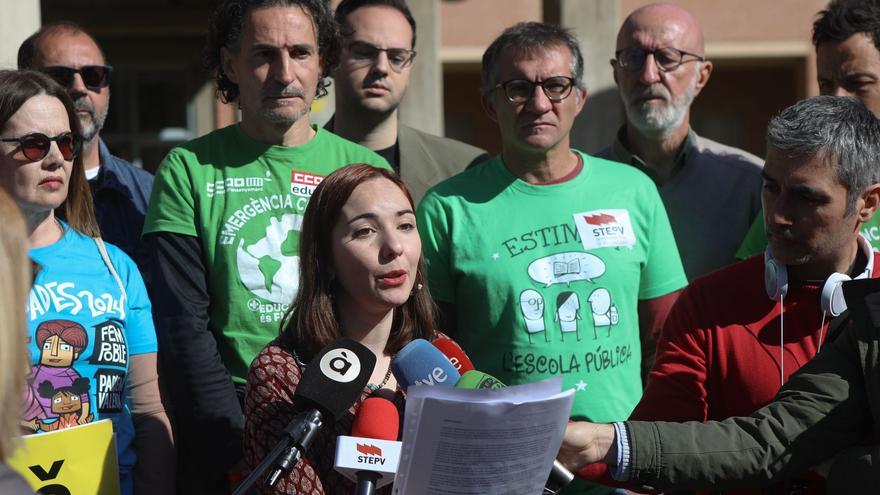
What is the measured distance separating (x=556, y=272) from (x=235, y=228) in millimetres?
1132

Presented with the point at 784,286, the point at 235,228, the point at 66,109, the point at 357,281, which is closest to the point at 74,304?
the point at 235,228

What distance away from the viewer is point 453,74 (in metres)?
15.6

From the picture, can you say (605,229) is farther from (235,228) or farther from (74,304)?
(74,304)

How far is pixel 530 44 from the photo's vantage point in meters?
4.76

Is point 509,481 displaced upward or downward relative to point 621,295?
downward

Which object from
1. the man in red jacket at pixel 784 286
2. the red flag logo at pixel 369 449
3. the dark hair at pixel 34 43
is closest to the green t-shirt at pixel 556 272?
the man in red jacket at pixel 784 286

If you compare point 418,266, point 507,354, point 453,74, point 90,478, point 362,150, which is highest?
point 453,74

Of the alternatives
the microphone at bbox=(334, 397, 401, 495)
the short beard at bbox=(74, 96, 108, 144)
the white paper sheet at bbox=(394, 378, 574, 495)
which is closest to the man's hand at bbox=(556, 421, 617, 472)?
the white paper sheet at bbox=(394, 378, 574, 495)

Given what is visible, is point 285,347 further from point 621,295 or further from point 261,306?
point 621,295

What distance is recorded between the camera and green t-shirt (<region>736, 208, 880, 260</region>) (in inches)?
172

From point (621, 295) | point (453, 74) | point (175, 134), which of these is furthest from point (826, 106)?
point (453, 74)

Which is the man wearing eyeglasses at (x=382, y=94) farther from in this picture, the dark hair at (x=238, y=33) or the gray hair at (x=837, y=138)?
the gray hair at (x=837, y=138)

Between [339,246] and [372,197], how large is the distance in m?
0.17

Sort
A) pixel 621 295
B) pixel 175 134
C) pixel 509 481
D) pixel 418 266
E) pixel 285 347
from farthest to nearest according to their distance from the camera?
pixel 175 134
pixel 621 295
pixel 418 266
pixel 285 347
pixel 509 481
